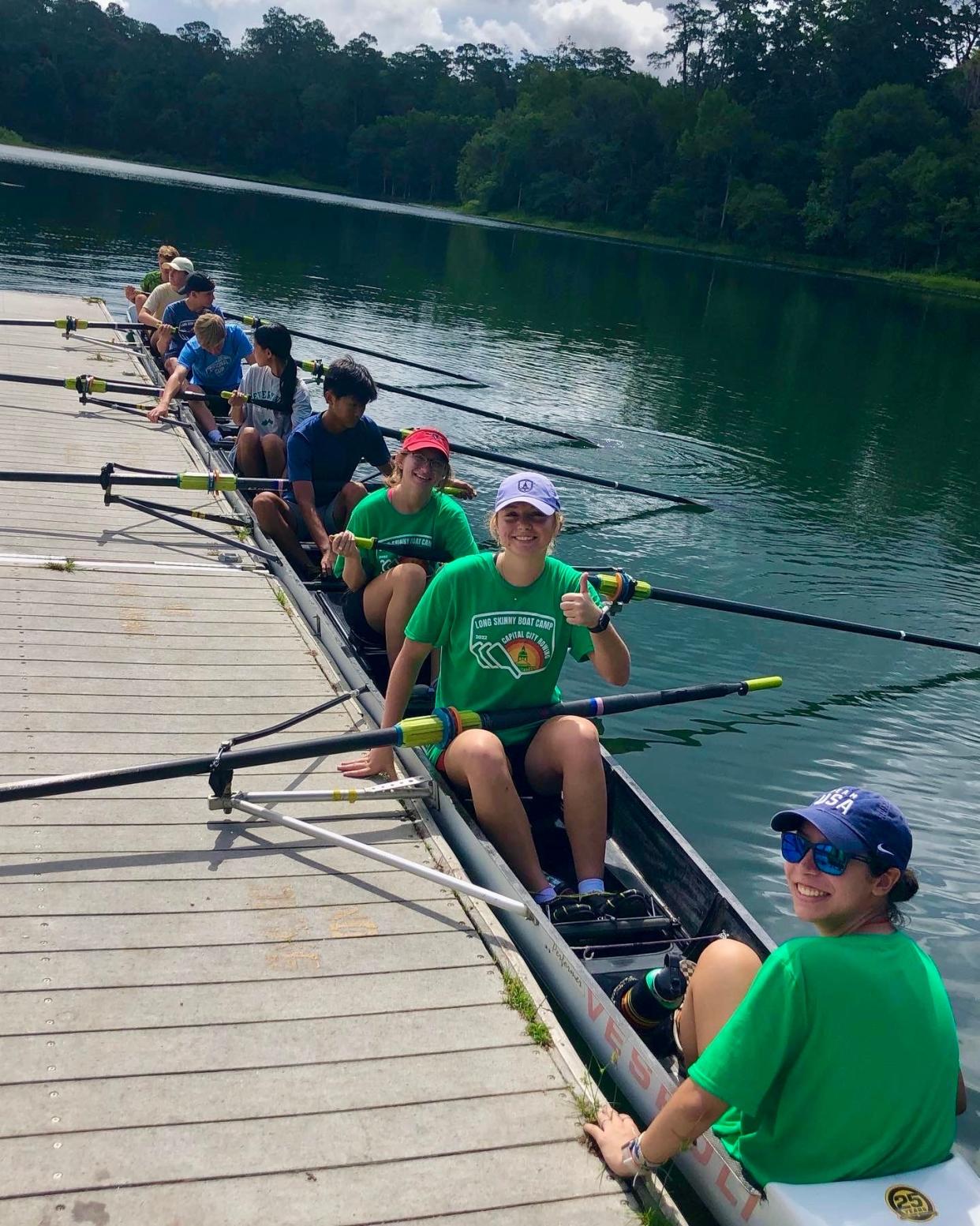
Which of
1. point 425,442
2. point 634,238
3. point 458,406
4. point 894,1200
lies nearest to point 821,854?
point 894,1200

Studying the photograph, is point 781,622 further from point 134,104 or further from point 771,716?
point 134,104

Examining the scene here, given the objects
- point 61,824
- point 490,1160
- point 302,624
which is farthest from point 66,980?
point 302,624

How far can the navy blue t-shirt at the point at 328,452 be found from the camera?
8.64 m

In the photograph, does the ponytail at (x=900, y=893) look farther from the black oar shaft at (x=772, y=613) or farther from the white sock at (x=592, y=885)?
the black oar shaft at (x=772, y=613)

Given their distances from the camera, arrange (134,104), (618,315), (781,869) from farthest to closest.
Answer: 1. (134,104)
2. (618,315)
3. (781,869)

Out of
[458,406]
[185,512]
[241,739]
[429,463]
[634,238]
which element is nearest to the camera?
[241,739]

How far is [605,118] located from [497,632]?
98.7 metres

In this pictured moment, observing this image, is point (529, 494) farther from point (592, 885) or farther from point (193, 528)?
point (193, 528)

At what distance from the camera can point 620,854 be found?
227 inches

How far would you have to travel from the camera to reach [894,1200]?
299cm

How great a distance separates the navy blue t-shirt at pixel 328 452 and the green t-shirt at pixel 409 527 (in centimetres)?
183

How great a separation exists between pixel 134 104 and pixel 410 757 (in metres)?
122

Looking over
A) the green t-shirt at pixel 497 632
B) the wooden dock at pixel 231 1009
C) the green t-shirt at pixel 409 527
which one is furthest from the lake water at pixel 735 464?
the green t-shirt at pixel 409 527

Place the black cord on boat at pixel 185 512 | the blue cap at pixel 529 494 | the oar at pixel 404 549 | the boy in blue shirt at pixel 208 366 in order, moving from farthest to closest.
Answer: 1. the boy in blue shirt at pixel 208 366
2. the black cord on boat at pixel 185 512
3. the oar at pixel 404 549
4. the blue cap at pixel 529 494
